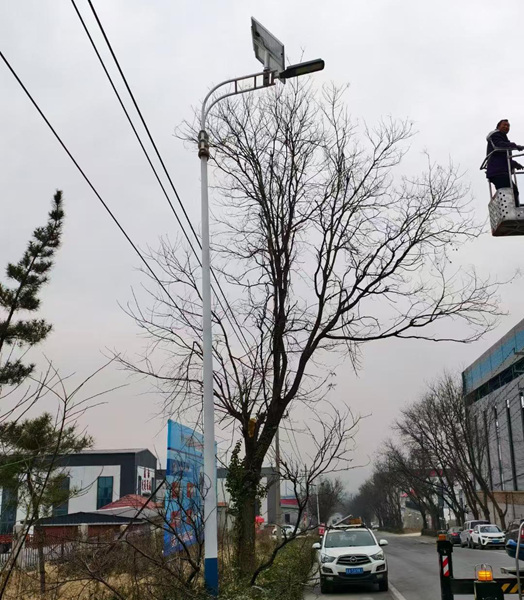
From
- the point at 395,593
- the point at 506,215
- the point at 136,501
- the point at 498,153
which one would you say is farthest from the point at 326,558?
the point at 498,153

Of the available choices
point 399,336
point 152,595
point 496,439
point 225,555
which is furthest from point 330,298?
point 496,439

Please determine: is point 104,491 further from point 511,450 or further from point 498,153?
point 498,153

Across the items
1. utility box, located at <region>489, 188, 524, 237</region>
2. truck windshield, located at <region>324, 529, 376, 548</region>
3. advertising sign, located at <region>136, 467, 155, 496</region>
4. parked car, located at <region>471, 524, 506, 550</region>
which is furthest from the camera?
advertising sign, located at <region>136, 467, 155, 496</region>

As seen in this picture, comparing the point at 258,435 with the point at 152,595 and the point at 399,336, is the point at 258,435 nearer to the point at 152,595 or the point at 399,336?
the point at 399,336

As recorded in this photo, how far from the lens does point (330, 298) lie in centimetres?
1405

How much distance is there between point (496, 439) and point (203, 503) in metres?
53.7

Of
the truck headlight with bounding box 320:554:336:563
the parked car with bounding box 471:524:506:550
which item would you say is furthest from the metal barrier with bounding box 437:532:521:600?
the parked car with bounding box 471:524:506:550

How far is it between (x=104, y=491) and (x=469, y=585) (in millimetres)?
61415

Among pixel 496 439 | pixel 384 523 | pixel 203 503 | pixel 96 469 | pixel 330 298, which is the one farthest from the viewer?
pixel 384 523

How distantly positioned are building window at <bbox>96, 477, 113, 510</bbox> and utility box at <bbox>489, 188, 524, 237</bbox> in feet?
195

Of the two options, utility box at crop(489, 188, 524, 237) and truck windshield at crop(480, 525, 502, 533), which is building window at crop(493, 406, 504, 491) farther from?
utility box at crop(489, 188, 524, 237)

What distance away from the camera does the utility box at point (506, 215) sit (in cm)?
859

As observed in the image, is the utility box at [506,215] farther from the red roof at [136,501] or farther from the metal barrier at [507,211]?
the red roof at [136,501]

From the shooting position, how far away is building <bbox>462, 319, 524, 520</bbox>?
50.4 metres
